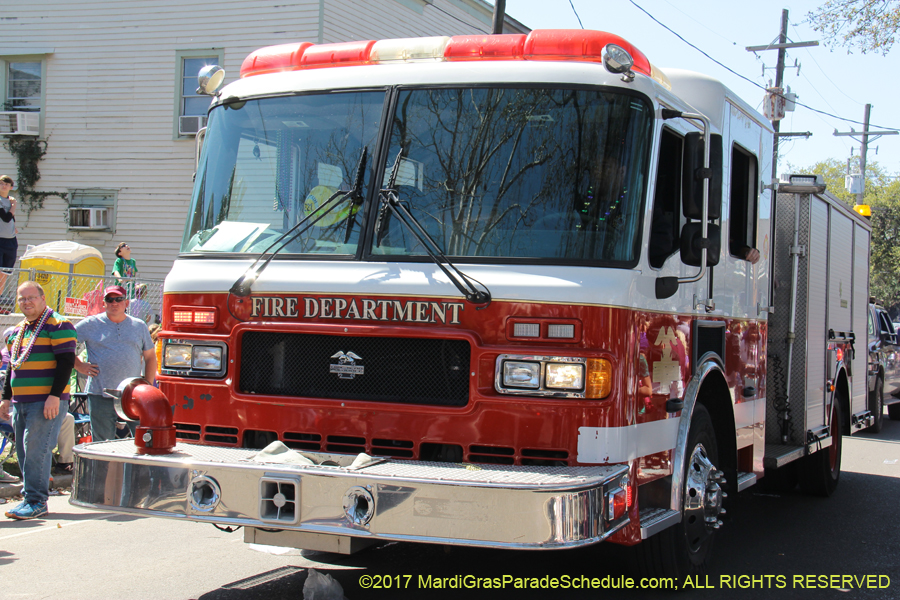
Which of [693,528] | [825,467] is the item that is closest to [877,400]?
[825,467]

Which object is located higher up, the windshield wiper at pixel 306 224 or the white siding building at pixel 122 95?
the white siding building at pixel 122 95

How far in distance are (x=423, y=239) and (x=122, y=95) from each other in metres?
16.2

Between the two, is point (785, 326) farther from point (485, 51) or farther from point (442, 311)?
point (442, 311)

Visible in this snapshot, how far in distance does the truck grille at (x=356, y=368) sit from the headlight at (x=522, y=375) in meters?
0.22

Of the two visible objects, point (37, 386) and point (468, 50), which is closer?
point (468, 50)

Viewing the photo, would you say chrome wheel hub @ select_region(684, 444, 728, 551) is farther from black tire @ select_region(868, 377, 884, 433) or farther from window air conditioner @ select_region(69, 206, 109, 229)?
window air conditioner @ select_region(69, 206, 109, 229)

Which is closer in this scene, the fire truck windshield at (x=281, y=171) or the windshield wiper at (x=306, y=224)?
the windshield wiper at (x=306, y=224)

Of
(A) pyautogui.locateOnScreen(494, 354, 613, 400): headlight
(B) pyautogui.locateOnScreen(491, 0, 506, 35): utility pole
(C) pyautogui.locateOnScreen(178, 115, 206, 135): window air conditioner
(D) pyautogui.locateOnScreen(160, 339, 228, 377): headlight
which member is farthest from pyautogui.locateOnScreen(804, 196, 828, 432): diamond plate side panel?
(C) pyautogui.locateOnScreen(178, 115, 206, 135): window air conditioner

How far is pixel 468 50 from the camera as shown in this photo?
4703mm

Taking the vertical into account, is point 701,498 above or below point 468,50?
below

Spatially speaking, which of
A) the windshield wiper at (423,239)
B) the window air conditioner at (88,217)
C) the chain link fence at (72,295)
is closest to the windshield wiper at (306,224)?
the windshield wiper at (423,239)

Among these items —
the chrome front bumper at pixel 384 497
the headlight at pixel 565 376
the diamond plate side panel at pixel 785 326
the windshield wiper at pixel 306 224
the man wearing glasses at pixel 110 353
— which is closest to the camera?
the chrome front bumper at pixel 384 497

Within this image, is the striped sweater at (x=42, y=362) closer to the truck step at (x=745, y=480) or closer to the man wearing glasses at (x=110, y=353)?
the man wearing glasses at (x=110, y=353)

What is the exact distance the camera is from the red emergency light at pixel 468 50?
14.9 ft
